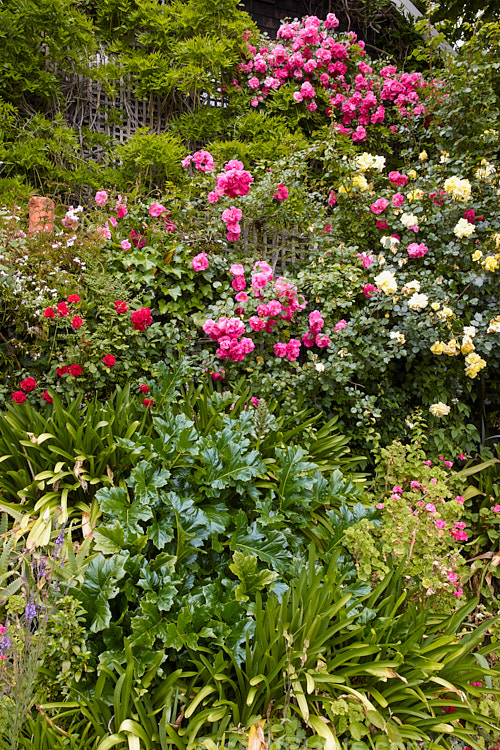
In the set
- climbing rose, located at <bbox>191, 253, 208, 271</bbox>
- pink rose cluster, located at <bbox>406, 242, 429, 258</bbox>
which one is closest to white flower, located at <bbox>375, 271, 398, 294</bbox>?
pink rose cluster, located at <bbox>406, 242, 429, 258</bbox>

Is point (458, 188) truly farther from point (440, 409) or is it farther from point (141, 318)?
point (141, 318)

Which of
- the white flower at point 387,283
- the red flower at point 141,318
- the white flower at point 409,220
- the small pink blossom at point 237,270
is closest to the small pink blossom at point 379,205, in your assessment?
the white flower at point 409,220

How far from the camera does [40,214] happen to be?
3328 millimetres

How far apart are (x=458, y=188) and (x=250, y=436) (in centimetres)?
211

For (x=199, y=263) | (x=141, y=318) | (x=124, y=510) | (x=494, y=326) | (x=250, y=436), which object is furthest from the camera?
(x=199, y=263)

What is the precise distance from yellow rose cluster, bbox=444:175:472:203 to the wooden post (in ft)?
8.51

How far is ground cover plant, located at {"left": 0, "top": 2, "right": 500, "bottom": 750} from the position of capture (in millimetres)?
1618

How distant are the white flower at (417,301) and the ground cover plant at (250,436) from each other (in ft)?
0.05

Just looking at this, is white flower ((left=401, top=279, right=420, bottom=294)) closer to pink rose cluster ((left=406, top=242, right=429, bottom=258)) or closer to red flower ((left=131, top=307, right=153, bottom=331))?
pink rose cluster ((left=406, top=242, right=429, bottom=258))

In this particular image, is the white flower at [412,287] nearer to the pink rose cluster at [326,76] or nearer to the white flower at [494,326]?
the white flower at [494,326]

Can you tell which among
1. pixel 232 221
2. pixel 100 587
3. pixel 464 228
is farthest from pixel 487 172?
pixel 100 587

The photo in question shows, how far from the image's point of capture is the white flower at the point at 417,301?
2906mm

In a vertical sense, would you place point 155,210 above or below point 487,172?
below

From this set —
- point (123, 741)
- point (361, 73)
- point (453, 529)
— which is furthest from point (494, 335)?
point (361, 73)
